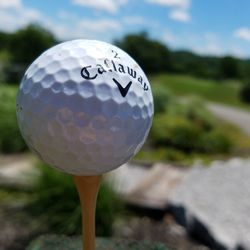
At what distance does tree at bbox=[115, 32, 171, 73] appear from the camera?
42.2 metres

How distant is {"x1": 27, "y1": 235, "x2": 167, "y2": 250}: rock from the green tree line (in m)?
19.7

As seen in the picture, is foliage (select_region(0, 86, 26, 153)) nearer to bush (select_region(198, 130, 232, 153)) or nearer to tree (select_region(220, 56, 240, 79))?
bush (select_region(198, 130, 232, 153))

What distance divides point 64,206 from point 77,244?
60.7 inches

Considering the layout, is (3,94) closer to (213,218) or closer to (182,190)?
(182,190)

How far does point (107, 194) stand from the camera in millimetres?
4652

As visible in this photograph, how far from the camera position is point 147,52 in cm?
4350

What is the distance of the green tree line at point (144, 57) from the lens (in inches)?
1165

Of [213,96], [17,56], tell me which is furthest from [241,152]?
[213,96]

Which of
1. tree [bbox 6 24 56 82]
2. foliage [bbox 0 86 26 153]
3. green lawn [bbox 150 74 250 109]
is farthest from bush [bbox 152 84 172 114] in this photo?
green lawn [bbox 150 74 250 109]

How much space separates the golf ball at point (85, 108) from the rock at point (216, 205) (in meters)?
2.27

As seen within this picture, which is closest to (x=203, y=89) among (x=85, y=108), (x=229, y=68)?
(x=229, y=68)

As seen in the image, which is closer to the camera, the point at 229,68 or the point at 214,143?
the point at 214,143

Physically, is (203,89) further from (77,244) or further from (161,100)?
(77,244)

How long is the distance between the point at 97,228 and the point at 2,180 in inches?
83.6
